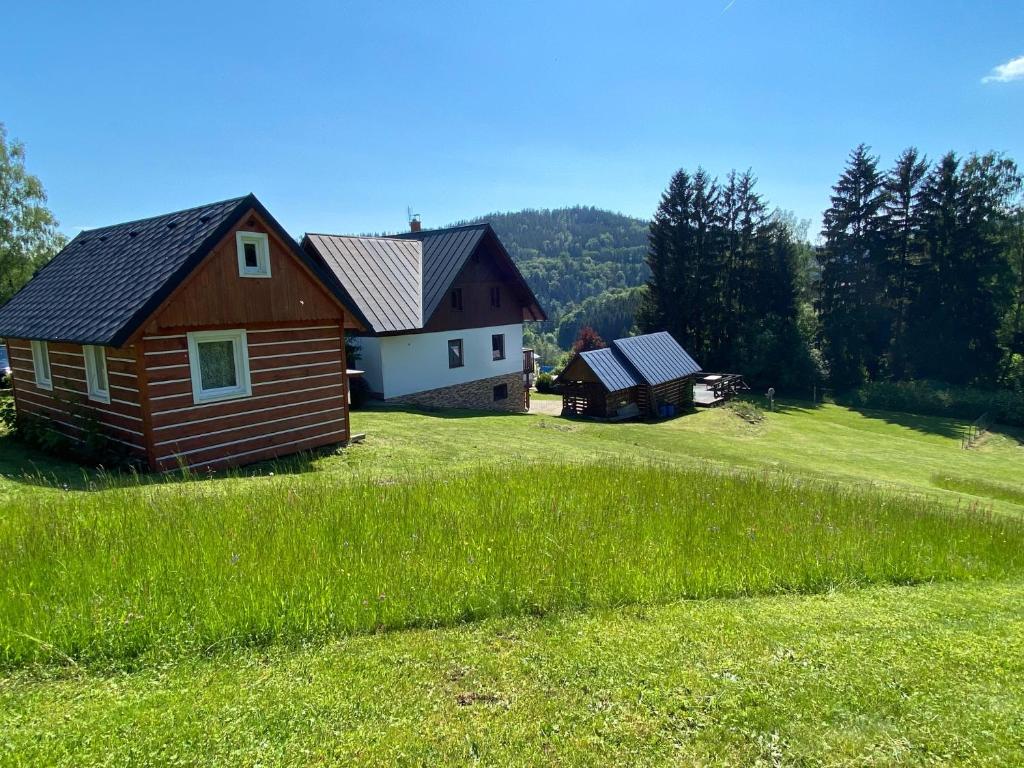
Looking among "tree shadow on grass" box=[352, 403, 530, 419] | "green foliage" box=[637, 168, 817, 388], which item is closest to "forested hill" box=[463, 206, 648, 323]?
"green foliage" box=[637, 168, 817, 388]

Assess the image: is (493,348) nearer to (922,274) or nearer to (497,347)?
(497,347)

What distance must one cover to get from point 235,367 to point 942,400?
144 ft

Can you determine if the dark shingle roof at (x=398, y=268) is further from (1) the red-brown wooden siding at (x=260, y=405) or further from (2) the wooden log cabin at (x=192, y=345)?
(2) the wooden log cabin at (x=192, y=345)

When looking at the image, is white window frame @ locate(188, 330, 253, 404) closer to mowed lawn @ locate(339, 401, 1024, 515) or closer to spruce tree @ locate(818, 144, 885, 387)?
mowed lawn @ locate(339, 401, 1024, 515)

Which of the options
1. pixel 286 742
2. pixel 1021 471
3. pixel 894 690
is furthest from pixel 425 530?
pixel 1021 471

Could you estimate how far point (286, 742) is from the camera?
3115 millimetres

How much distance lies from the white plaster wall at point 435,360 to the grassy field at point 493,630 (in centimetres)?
1643

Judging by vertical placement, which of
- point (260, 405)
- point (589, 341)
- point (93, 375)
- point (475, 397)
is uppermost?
point (93, 375)

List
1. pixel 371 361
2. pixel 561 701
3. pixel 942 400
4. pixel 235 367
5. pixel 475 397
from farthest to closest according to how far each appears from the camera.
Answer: pixel 942 400
pixel 475 397
pixel 371 361
pixel 235 367
pixel 561 701

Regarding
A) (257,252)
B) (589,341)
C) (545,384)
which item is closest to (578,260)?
(589,341)

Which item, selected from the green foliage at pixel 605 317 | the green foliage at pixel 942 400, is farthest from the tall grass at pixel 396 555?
the green foliage at pixel 605 317

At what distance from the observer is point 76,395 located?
12484 millimetres

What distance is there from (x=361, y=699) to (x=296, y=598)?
1.40 meters

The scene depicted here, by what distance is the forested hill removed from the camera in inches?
6225
